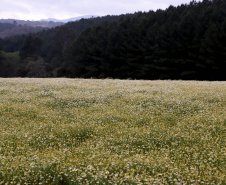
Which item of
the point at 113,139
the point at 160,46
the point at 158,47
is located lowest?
the point at 113,139

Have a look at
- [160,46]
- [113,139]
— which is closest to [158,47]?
[160,46]

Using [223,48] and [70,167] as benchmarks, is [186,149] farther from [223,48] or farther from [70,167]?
[223,48]

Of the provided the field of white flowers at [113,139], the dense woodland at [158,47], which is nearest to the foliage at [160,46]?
the dense woodland at [158,47]

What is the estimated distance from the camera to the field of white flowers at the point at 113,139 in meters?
6.89

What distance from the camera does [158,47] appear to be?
63.9 m

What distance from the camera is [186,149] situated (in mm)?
9055

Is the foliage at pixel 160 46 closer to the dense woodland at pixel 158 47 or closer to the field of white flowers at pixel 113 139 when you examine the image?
the dense woodland at pixel 158 47

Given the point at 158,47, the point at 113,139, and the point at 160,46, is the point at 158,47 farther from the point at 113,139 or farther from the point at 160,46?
the point at 113,139

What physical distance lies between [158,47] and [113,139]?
57.0 metres

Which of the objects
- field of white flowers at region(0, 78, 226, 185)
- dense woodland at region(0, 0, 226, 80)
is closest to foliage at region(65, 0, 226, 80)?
dense woodland at region(0, 0, 226, 80)

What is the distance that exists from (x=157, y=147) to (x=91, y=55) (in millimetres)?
70037

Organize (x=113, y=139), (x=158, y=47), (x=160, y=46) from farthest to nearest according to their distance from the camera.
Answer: (x=160, y=46), (x=158, y=47), (x=113, y=139)

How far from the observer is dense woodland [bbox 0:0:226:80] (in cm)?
5769

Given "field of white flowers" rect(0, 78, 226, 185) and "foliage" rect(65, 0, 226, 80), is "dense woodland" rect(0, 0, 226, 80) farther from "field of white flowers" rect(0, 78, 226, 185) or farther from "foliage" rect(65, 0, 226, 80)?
"field of white flowers" rect(0, 78, 226, 185)
